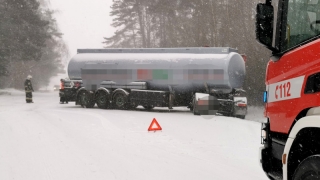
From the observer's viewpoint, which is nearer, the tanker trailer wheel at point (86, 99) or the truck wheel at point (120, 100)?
the truck wheel at point (120, 100)

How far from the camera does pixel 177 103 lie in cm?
1727

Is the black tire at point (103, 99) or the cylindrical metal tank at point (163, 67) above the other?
the cylindrical metal tank at point (163, 67)

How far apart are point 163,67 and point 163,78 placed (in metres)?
0.52

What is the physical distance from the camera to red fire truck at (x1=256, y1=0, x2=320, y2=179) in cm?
336

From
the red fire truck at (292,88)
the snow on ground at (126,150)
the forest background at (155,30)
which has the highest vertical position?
the forest background at (155,30)

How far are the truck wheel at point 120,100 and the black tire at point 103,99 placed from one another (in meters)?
0.39

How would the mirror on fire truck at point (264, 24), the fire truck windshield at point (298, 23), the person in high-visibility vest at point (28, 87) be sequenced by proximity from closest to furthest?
1. the fire truck windshield at point (298, 23)
2. the mirror on fire truck at point (264, 24)
3. the person in high-visibility vest at point (28, 87)

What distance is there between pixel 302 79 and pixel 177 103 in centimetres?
1377

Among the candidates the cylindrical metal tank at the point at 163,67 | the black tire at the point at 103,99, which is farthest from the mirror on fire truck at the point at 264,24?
the black tire at the point at 103,99

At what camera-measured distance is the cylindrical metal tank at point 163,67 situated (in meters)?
15.8

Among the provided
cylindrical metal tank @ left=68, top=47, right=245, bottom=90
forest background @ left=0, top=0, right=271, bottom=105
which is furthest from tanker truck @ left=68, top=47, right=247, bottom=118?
forest background @ left=0, top=0, right=271, bottom=105

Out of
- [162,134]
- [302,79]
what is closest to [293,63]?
[302,79]

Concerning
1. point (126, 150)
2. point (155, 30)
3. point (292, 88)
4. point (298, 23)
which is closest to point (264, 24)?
point (298, 23)

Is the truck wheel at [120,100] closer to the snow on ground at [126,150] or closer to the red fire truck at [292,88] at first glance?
the snow on ground at [126,150]
